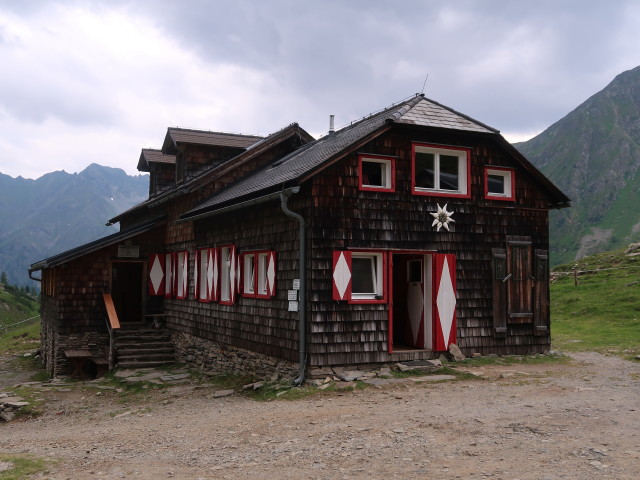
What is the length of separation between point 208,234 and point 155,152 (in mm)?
9275

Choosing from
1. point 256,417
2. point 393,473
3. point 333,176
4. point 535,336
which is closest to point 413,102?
point 333,176

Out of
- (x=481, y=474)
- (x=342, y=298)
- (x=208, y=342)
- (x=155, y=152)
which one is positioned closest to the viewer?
(x=481, y=474)

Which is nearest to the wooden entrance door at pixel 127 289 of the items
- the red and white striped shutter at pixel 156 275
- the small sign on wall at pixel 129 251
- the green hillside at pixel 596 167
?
the small sign on wall at pixel 129 251

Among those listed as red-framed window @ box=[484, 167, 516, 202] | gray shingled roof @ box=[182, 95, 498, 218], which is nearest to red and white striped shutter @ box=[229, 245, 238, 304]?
gray shingled roof @ box=[182, 95, 498, 218]

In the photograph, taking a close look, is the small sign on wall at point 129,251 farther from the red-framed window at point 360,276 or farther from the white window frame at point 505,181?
the white window frame at point 505,181

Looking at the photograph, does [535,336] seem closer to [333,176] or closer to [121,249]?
[333,176]

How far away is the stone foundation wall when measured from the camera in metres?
13.1

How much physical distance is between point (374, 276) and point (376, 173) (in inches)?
91.7

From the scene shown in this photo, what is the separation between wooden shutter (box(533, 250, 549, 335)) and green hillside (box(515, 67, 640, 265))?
11059 cm

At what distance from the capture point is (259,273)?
14305 millimetres

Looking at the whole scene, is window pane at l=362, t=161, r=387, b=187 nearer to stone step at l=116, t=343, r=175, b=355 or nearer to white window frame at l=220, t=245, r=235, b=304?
white window frame at l=220, t=245, r=235, b=304

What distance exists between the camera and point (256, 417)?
9.89 m

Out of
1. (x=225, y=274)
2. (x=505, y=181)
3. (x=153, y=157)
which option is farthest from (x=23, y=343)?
(x=505, y=181)

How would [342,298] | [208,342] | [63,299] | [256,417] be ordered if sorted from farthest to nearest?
1. [63,299]
2. [208,342]
3. [342,298]
4. [256,417]
